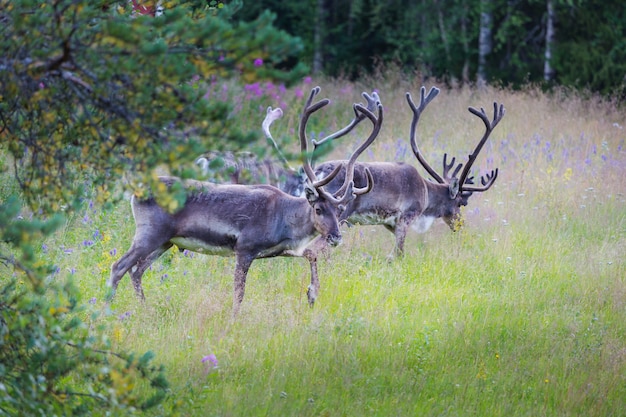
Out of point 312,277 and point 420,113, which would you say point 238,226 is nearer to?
point 312,277

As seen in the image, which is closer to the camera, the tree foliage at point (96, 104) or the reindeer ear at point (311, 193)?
the tree foliage at point (96, 104)

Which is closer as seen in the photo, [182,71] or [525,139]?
[182,71]

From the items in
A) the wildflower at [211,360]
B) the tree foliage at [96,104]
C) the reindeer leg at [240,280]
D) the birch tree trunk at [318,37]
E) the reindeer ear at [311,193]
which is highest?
the tree foliage at [96,104]

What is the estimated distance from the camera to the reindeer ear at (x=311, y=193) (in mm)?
7812

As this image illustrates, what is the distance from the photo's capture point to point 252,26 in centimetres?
362

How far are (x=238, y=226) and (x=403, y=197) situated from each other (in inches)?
114

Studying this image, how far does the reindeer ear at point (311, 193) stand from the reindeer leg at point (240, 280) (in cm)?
73

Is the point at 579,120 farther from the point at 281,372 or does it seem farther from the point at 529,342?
the point at 281,372

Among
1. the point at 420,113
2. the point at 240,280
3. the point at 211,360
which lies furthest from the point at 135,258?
the point at 420,113

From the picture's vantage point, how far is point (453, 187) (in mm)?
10453

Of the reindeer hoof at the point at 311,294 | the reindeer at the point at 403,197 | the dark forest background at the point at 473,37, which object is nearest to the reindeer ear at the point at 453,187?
the reindeer at the point at 403,197

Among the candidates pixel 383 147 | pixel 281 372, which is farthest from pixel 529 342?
pixel 383 147

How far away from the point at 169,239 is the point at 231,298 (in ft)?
2.39

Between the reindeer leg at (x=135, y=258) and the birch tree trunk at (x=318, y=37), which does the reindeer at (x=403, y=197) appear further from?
the birch tree trunk at (x=318, y=37)
